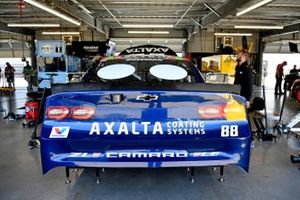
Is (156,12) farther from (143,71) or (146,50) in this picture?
(143,71)

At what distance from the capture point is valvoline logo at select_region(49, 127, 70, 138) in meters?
2.30

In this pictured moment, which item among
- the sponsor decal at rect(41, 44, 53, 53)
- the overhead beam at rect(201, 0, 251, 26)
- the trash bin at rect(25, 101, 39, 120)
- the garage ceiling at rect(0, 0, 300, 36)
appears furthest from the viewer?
the sponsor decal at rect(41, 44, 53, 53)

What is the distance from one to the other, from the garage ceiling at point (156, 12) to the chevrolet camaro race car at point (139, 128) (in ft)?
26.4

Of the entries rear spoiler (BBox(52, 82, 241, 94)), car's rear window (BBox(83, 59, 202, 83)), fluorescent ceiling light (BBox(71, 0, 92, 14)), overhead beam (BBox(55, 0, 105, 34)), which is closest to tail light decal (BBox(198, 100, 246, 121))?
rear spoiler (BBox(52, 82, 241, 94))

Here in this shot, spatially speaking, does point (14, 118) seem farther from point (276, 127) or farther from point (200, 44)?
point (200, 44)

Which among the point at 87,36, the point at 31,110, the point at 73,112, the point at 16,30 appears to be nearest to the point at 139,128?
the point at 73,112

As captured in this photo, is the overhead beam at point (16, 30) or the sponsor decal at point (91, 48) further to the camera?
the overhead beam at point (16, 30)

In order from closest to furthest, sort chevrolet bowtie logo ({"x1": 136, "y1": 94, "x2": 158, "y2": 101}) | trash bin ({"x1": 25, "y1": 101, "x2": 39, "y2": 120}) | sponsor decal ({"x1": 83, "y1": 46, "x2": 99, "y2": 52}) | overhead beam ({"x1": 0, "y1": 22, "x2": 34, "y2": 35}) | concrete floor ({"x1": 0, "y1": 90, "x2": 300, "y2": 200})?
chevrolet bowtie logo ({"x1": 136, "y1": 94, "x2": 158, "y2": 101}) < concrete floor ({"x1": 0, "y1": 90, "x2": 300, "y2": 200}) < trash bin ({"x1": 25, "y1": 101, "x2": 39, "y2": 120}) < sponsor decal ({"x1": 83, "y1": 46, "x2": 99, "y2": 52}) < overhead beam ({"x1": 0, "y1": 22, "x2": 34, "y2": 35})

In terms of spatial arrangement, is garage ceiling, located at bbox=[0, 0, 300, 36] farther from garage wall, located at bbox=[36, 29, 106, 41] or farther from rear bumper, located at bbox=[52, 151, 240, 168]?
rear bumper, located at bbox=[52, 151, 240, 168]

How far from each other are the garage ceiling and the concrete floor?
706 cm

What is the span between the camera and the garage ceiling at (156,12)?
11703mm

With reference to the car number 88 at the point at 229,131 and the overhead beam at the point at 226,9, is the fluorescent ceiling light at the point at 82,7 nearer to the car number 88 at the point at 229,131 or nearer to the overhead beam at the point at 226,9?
the overhead beam at the point at 226,9

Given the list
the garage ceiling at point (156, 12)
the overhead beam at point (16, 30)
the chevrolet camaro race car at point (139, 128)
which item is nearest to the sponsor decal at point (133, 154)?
the chevrolet camaro race car at point (139, 128)

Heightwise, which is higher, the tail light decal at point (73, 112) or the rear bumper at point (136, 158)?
the tail light decal at point (73, 112)
